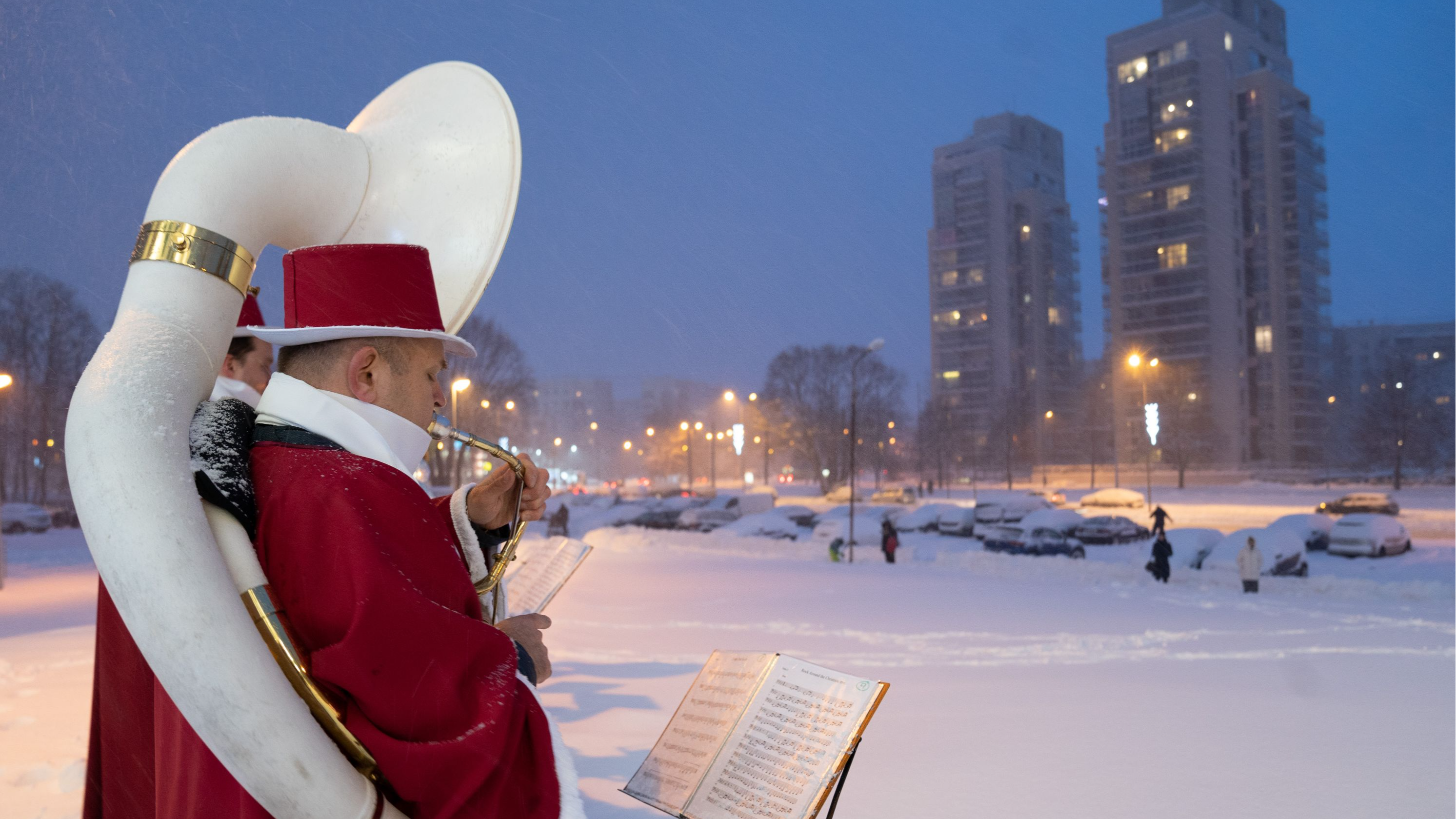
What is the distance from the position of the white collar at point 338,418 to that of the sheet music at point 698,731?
117 centimetres

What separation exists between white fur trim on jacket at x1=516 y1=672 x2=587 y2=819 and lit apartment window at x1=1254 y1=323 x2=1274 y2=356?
2841 inches

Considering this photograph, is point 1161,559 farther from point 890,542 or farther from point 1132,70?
point 1132,70

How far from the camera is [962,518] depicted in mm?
31078

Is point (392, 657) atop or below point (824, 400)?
below

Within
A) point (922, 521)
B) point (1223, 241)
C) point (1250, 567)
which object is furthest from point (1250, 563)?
point (1223, 241)

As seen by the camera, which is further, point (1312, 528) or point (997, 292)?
point (997, 292)

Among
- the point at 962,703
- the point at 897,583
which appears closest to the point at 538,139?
the point at 962,703

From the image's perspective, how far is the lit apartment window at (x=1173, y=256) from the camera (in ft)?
211

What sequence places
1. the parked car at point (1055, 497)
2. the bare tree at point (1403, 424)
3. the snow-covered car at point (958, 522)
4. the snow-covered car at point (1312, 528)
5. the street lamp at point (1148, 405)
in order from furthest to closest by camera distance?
1. the bare tree at point (1403, 424)
2. the parked car at point (1055, 497)
3. the street lamp at point (1148, 405)
4. the snow-covered car at point (958, 522)
5. the snow-covered car at point (1312, 528)

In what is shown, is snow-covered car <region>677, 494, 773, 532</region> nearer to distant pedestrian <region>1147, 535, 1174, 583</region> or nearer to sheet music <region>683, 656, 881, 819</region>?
distant pedestrian <region>1147, 535, 1174, 583</region>

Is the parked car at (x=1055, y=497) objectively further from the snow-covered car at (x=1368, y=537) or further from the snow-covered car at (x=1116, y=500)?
the snow-covered car at (x=1368, y=537)

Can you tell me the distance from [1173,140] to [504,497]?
72.8 meters

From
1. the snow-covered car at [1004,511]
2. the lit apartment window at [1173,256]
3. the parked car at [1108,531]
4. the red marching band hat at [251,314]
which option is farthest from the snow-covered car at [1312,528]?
the lit apartment window at [1173,256]

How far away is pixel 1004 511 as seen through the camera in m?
31.7
